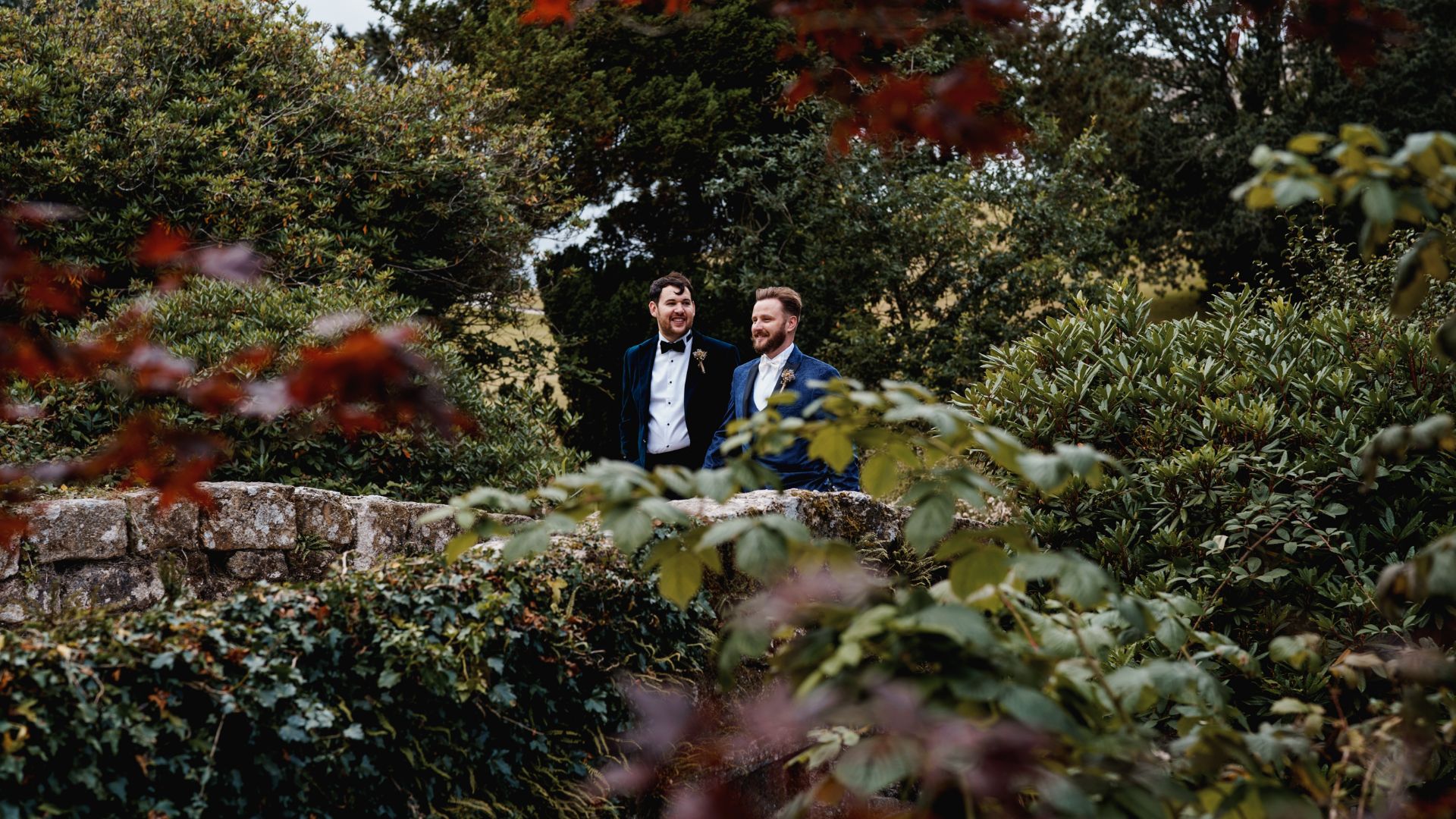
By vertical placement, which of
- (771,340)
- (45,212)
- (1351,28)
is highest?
(1351,28)

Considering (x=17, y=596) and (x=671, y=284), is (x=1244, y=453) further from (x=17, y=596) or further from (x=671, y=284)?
(x=17, y=596)

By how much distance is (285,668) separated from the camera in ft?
8.83

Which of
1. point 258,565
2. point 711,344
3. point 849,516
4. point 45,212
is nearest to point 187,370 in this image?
point 45,212

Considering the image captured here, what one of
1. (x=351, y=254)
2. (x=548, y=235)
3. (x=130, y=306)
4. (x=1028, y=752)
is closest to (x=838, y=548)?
(x=1028, y=752)

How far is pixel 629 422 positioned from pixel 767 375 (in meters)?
1.01

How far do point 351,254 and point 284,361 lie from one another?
139 inches

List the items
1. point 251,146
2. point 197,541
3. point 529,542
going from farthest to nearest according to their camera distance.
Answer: point 251,146 → point 197,541 → point 529,542

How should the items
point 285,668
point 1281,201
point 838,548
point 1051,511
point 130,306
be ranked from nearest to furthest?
point 1281,201
point 838,548
point 285,668
point 1051,511
point 130,306

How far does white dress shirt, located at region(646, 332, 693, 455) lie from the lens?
5.97 m

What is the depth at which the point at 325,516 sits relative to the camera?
511cm

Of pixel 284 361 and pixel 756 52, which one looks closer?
pixel 284 361

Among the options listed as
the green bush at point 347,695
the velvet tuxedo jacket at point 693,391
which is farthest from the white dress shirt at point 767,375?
the green bush at point 347,695

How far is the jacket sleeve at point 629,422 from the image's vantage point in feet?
20.2

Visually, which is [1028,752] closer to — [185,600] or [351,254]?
[185,600]
